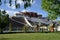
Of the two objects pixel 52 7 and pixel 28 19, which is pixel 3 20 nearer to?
pixel 52 7

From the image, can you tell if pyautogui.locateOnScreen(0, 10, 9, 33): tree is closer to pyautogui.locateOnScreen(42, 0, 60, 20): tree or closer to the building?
pyautogui.locateOnScreen(42, 0, 60, 20): tree

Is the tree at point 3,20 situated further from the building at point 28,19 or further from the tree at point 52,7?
the building at point 28,19

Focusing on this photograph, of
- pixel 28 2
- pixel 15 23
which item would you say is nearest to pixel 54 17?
pixel 28 2

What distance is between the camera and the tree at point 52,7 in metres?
34.2

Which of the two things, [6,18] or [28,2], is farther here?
[6,18]

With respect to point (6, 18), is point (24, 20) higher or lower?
lower

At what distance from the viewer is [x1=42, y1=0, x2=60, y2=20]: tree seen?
34250mm

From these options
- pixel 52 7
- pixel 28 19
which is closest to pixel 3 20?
pixel 52 7

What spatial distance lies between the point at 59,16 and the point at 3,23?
846 inches

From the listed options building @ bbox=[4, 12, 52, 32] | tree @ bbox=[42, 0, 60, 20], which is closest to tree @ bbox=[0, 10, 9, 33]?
tree @ bbox=[42, 0, 60, 20]

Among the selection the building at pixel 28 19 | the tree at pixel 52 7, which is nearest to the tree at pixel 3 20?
the tree at pixel 52 7

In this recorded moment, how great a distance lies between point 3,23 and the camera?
5400 cm

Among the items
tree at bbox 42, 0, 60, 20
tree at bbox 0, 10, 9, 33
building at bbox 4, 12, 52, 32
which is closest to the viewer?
tree at bbox 42, 0, 60, 20

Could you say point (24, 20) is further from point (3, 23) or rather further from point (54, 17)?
point (54, 17)
